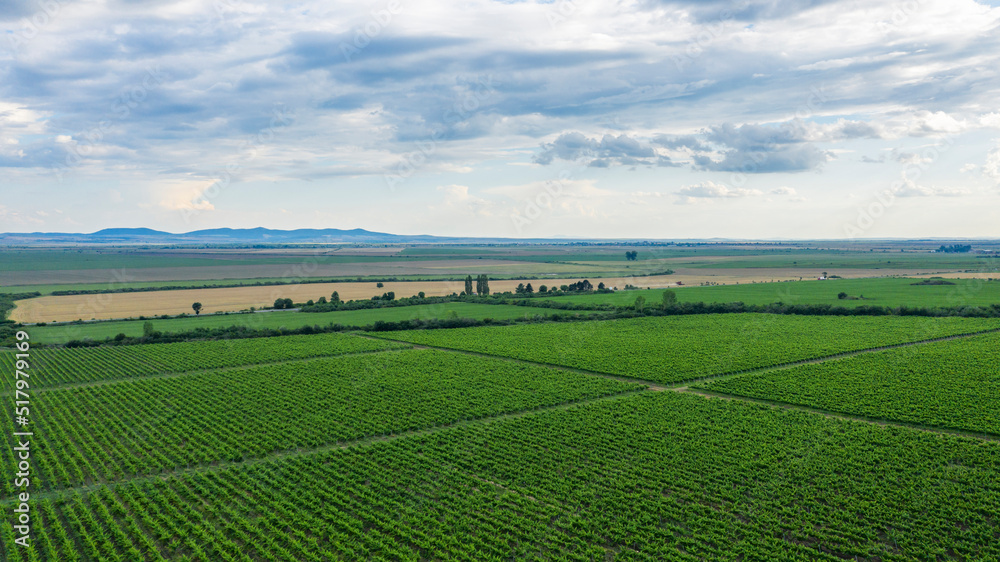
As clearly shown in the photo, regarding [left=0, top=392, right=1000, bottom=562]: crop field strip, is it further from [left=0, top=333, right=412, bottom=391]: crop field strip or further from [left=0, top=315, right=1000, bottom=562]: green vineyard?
[left=0, top=333, right=412, bottom=391]: crop field strip

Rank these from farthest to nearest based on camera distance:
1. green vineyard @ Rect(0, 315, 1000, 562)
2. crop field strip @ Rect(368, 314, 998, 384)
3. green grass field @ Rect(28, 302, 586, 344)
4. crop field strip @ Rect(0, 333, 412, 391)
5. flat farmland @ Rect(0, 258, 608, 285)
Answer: flat farmland @ Rect(0, 258, 608, 285)
green grass field @ Rect(28, 302, 586, 344)
crop field strip @ Rect(368, 314, 998, 384)
crop field strip @ Rect(0, 333, 412, 391)
green vineyard @ Rect(0, 315, 1000, 562)

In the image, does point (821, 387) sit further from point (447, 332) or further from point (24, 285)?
point (24, 285)

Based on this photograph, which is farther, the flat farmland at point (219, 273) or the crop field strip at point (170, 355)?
the flat farmland at point (219, 273)

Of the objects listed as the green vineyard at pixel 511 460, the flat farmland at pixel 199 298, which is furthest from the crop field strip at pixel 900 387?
the flat farmland at pixel 199 298

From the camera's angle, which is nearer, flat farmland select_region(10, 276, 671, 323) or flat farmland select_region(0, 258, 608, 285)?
flat farmland select_region(10, 276, 671, 323)

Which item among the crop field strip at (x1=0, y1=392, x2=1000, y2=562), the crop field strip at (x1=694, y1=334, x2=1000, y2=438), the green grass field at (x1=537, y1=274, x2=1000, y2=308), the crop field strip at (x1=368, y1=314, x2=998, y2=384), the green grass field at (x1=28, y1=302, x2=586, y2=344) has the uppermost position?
the green grass field at (x1=537, y1=274, x2=1000, y2=308)

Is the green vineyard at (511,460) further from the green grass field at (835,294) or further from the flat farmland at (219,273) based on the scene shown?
the flat farmland at (219,273)

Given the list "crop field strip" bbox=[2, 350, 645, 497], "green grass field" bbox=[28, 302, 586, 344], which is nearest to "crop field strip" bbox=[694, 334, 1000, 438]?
"crop field strip" bbox=[2, 350, 645, 497]
